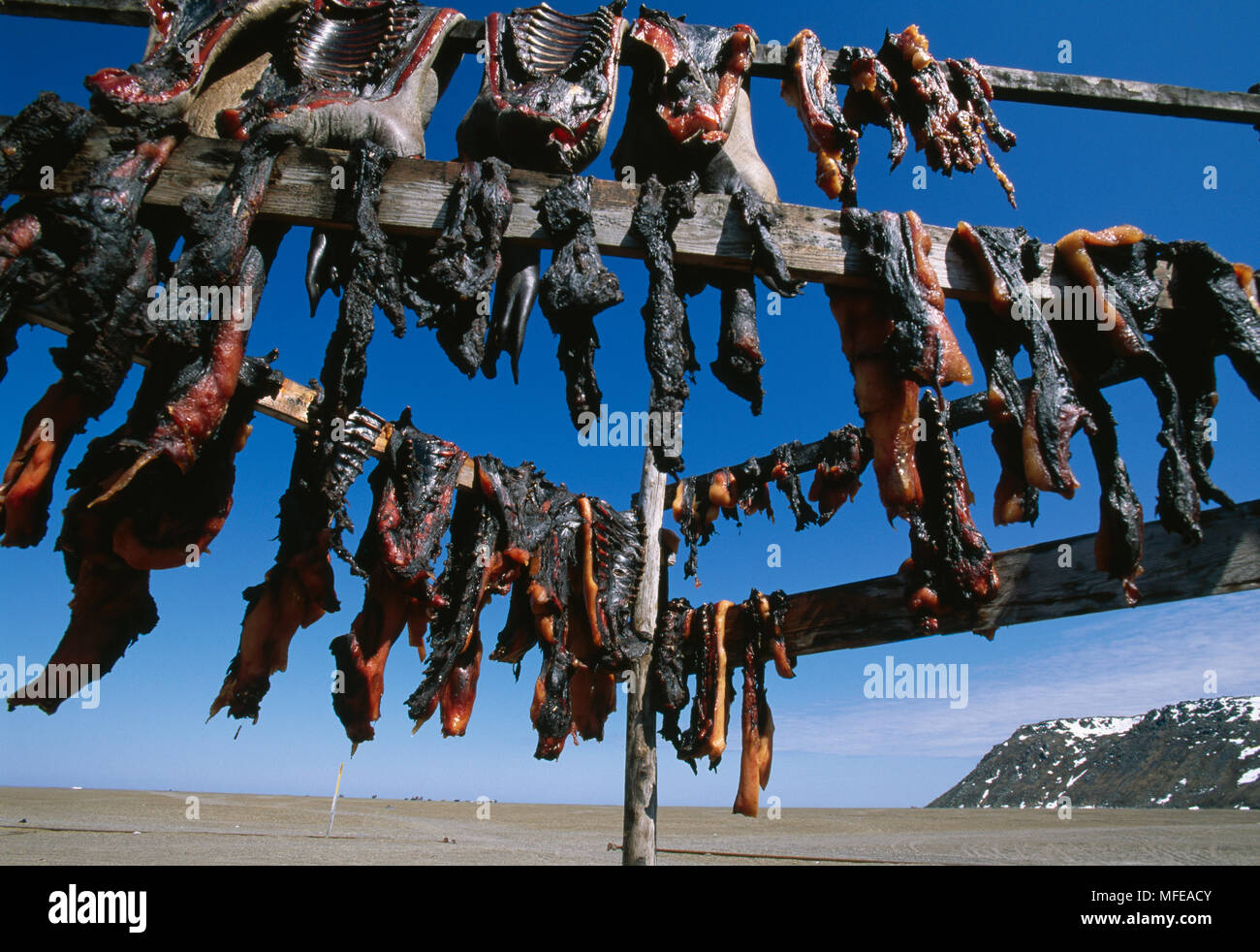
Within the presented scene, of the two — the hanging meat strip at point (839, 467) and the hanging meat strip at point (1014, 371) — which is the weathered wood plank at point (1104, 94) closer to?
the hanging meat strip at point (1014, 371)

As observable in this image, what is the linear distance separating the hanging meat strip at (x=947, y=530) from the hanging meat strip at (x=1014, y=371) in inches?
8.5

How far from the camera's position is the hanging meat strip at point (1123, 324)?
9.62 ft

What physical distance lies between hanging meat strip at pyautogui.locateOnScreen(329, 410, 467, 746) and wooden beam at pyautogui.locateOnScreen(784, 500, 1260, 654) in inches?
113

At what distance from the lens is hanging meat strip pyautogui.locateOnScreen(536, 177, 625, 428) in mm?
2514

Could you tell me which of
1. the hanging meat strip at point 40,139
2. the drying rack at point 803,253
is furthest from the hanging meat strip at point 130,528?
the hanging meat strip at point 40,139

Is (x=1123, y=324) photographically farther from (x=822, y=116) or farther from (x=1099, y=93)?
(x=822, y=116)

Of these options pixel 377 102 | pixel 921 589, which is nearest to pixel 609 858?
pixel 921 589

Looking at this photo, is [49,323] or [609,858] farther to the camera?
[609,858]

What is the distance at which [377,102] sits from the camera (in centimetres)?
280

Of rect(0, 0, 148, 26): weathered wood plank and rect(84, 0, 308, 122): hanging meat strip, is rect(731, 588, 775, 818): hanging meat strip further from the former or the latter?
rect(0, 0, 148, 26): weathered wood plank

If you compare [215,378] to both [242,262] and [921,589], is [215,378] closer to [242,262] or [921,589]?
[242,262]

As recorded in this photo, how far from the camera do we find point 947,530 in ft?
10.5

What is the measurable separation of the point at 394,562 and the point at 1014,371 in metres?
3.20
